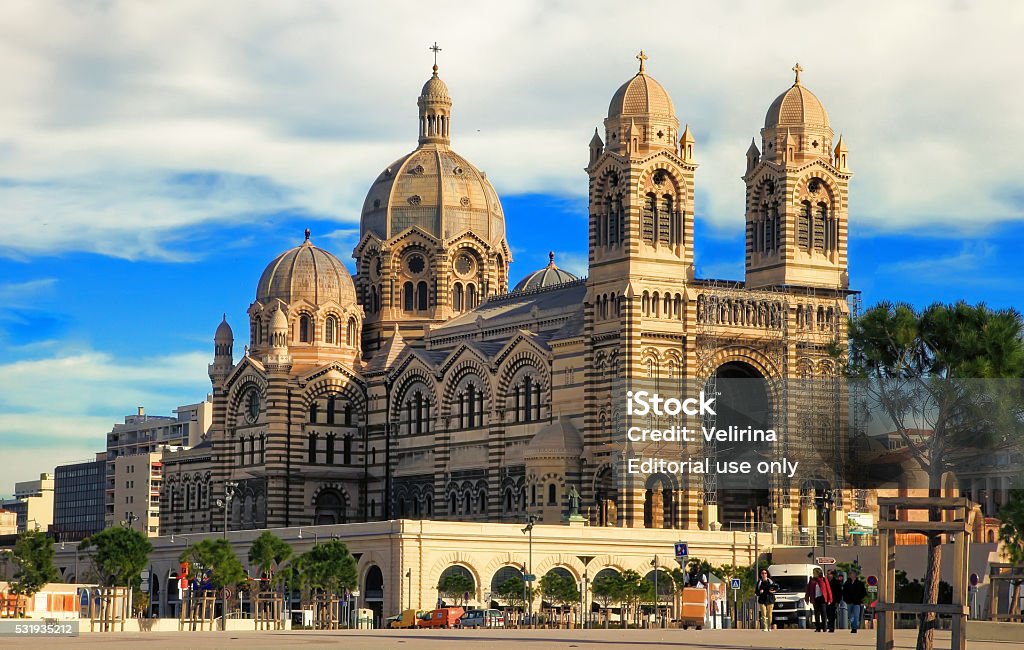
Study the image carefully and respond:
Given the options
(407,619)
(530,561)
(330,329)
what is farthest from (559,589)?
(330,329)

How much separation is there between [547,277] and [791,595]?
58.7 m

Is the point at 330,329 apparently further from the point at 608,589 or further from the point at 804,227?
the point at 608,589

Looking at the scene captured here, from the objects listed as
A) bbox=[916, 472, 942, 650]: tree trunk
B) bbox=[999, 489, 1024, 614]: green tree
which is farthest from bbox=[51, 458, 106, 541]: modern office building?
bbox=[916, 472, 942, 650]: tree trunk

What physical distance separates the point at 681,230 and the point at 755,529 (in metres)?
15.5

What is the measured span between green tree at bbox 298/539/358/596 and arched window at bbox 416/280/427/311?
34.1 m

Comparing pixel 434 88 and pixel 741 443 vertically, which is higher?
pixel 434 88

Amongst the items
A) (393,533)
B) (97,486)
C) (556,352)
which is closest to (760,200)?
(556,352)

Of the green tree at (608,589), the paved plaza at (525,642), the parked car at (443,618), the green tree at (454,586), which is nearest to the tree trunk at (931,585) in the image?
the paved plaza at (525,642)

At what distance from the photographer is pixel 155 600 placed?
103 meters

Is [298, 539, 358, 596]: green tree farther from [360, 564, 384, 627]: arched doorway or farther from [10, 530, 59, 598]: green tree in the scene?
[10, 530, 59, 598]: green tree

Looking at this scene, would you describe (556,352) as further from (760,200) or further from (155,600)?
(155,600)

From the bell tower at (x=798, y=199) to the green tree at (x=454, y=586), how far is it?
24.2 metres

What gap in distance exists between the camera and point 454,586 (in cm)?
8425

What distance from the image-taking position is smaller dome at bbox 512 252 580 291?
399ft
